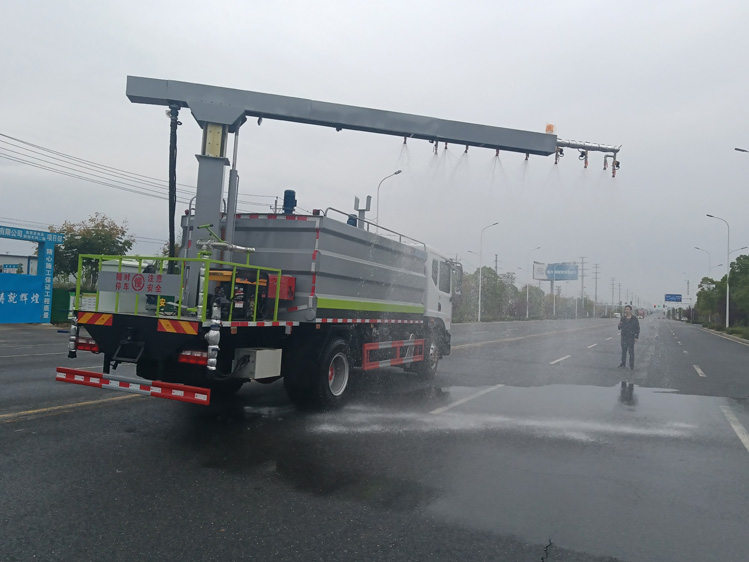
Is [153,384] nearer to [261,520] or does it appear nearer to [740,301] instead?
[261,520]

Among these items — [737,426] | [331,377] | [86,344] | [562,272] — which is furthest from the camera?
[562,272]

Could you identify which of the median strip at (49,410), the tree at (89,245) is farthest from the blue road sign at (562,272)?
the median strip at (49,410)

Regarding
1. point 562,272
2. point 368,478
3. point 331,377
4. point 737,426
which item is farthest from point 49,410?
point 562,272

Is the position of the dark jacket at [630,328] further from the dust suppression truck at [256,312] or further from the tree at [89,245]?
the tree at [89,245]

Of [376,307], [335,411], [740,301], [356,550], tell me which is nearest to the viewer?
[356,550]

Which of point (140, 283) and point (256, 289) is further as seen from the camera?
point (256, 289)

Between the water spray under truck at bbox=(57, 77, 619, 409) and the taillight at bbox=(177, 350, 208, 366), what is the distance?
1 cm

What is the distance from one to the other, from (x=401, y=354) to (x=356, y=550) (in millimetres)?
6835

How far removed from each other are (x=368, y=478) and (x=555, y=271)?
62.0m

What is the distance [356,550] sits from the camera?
3680 millimetres

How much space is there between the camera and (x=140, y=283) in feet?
21.2

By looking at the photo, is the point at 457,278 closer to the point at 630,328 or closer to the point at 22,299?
the point at 630,328

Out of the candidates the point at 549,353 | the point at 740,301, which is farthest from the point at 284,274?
the point at 740,301

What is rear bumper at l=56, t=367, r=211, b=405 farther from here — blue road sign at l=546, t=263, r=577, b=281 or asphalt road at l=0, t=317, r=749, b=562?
blue road sign at l=546, t=263, r=577, b=281
